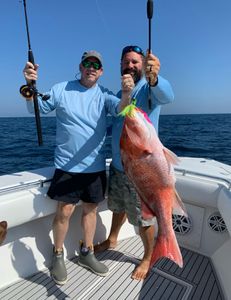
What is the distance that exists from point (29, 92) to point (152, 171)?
1.54 meters

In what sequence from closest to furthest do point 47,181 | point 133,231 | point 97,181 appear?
point 97,181 → point 47,181 → point 133,231

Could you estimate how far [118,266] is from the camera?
3.42 m

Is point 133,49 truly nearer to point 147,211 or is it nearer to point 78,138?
point 78,138

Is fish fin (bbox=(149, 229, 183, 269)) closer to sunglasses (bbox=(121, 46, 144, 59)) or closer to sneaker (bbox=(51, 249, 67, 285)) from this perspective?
sneaker (bbox=(51, 249, 67, 285))

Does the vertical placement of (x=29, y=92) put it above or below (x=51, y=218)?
above

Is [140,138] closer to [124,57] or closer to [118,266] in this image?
[124,57]

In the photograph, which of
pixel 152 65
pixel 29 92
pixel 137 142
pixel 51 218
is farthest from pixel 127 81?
pixel 51 218

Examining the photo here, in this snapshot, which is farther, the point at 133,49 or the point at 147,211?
the point at 133,49

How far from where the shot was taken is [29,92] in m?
2.77

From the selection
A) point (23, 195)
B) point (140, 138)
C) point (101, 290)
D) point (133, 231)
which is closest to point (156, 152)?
point (140, 138)

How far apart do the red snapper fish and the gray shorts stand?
0.96 meters

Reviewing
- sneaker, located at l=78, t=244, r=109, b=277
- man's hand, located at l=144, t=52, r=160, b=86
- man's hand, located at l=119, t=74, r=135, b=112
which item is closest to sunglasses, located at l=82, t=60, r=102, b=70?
man's hand, located at l=119, t=74, r=135, b=112

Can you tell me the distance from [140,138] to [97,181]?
1394 mm

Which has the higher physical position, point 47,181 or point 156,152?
point 156,152
